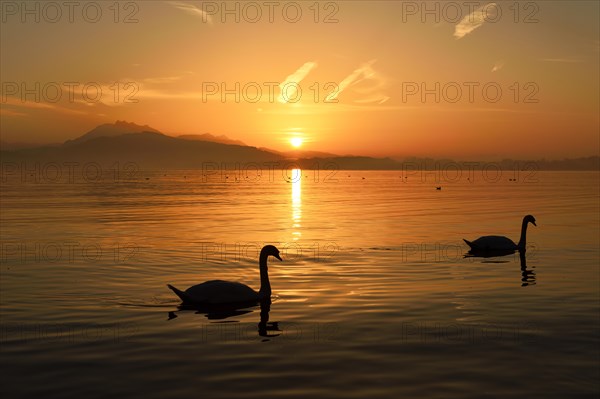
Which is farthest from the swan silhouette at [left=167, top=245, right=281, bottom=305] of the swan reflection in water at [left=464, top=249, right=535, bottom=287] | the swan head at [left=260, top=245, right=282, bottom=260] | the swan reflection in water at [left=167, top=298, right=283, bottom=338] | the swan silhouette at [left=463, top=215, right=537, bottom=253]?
the swan silhouette at [left=463, top=215, right=537, bottom=253]

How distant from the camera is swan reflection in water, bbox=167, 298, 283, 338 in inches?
661

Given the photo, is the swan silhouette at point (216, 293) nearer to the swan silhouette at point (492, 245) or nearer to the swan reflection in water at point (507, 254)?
the swan reflection in water at point (507, 254)

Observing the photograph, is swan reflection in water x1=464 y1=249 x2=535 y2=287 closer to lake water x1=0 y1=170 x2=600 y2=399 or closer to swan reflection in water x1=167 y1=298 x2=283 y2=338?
lake water x1=0 y1=170 x2=600 y2=399

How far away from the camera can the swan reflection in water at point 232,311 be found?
16781 millimetres

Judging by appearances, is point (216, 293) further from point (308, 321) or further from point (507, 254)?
point (507, 254)

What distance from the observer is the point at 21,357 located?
13.5 meters

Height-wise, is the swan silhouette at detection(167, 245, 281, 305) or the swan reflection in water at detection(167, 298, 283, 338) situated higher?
the swan silhouette at detection(167, 245, 281, 305)

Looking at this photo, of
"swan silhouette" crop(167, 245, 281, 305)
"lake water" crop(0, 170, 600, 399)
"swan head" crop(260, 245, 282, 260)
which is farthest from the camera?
"swan head" crop(260, 245, 282, 260)

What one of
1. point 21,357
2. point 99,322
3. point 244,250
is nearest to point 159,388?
point 21,357

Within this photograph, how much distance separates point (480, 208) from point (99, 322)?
177ft

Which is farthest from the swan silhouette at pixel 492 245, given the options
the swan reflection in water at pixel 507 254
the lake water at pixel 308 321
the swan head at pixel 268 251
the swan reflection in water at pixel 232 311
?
the swan reflection in water at pixel 232 311

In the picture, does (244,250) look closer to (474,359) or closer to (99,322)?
(99,322)

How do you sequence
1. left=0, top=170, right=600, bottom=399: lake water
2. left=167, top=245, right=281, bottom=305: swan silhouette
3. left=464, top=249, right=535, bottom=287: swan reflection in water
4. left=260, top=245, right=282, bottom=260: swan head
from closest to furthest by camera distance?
left=0, top=170, right=600, bottom=399: lake water → left=167, top=245, right=281, bottom=305: swan silhouette → left=260, top=245, right=282, bottom=260: swan head → left=464, top=249, right=535, bottom=287: swan reflection in water

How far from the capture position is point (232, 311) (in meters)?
18.5
